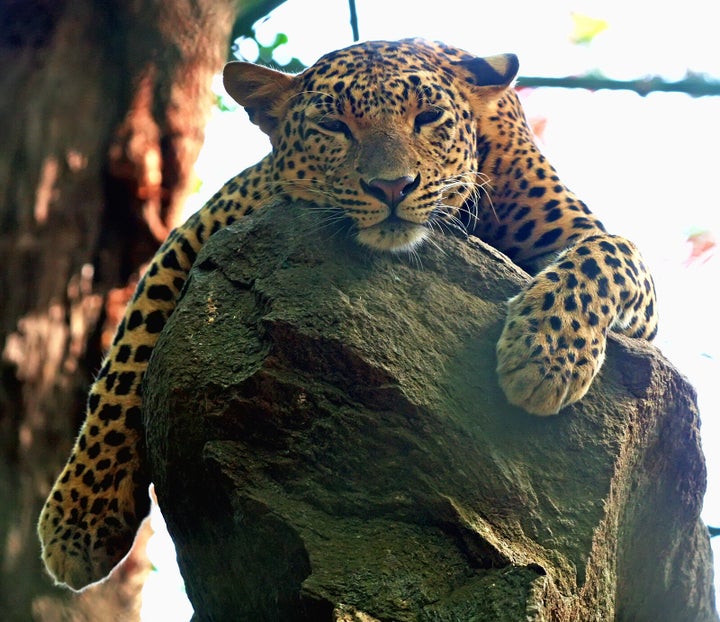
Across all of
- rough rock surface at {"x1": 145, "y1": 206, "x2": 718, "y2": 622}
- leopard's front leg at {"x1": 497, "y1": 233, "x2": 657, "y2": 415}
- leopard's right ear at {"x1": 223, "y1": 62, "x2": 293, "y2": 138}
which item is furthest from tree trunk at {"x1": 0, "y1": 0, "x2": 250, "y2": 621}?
leopard's front leg at {"x1": 497, "y1": 233, "x2": 657, "y2": 415}

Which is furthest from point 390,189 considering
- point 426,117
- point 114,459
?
point 114,459

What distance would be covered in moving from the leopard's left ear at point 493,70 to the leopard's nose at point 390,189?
54.0 inches

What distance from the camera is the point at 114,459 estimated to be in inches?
218

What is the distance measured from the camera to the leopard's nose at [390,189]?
17.4 ft

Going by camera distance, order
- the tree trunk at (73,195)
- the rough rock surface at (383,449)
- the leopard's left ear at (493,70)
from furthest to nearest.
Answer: the tree trunk at (73,195) < the leopard's left ear at (493,70) < the rough rock surface at (383,449)

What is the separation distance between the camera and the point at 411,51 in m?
6.57

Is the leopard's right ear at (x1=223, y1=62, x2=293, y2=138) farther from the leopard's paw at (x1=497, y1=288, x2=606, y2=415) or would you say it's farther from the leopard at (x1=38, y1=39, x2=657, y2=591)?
the leopard's paw at (x1=497, y1=288, x2=606, y2=415)

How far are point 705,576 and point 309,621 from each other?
2.45m

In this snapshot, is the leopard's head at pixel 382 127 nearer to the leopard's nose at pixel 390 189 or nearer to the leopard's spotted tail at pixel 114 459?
the leopard's nose at pixel 390 189

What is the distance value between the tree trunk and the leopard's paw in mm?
4721

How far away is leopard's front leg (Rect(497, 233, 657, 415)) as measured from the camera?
14.9 ft

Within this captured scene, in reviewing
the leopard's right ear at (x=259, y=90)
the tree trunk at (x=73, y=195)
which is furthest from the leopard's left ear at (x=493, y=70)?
the tree trunk at (x=73, y=195)

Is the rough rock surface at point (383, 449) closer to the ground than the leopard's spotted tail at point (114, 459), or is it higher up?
higher up

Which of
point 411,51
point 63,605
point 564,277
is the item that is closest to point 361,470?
point 564,277
